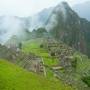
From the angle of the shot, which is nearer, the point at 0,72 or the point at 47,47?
A: the point at 0,72

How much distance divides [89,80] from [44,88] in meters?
40.6

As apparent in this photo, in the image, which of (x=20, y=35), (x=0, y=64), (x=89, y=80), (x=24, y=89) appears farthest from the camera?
(x=20, y=35)

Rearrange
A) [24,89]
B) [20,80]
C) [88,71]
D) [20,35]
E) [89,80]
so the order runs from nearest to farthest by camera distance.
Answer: [24,89] < [20,80] < [89,80] < [88,71] < [20,35]

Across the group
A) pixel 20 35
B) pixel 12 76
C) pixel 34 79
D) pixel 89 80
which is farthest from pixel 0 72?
pixel 20 35

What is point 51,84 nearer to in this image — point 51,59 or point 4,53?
point 4,53

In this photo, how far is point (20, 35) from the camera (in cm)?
18788

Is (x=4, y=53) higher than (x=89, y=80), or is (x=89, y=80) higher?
(x=4, y=53)

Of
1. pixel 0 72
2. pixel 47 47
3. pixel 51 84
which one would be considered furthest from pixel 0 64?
pixel 47 47

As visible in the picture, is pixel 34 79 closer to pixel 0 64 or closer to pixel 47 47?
pixel 0 64

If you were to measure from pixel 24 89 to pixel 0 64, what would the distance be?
6412mm

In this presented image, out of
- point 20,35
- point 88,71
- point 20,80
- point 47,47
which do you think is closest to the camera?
point 20,80

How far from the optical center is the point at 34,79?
33.1m

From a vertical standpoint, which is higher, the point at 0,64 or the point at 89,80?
the point at 0,64

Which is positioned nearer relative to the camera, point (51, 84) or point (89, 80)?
point (51, 84)
